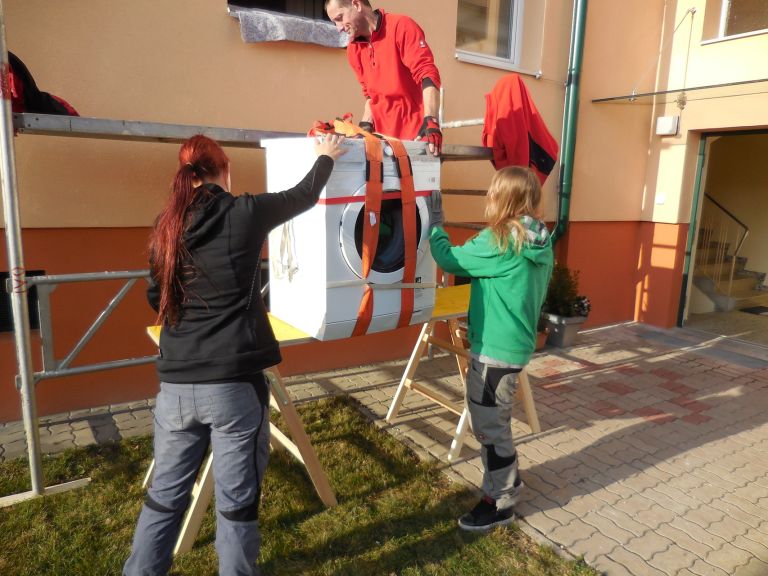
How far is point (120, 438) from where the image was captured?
11.7ft

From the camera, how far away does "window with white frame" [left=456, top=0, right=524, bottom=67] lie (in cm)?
538

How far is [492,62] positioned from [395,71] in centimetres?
245

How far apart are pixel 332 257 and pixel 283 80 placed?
2462 mm

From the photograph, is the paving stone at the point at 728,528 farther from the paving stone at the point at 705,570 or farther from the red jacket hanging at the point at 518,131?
the red jacket hanging at the point at 518,131

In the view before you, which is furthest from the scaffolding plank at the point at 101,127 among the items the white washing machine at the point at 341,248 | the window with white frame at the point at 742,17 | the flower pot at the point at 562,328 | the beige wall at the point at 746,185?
the beige wall at the point at 746,185

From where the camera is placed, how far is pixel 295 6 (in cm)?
470

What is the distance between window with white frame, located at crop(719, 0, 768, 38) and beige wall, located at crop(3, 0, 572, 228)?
3.89m

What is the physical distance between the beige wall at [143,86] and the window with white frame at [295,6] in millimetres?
565

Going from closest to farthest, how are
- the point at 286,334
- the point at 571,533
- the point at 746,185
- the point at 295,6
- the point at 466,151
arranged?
the point at 286,334 → the point at 571,533 → the point at 466,151 → the point at 295,6 → the point at 746,185

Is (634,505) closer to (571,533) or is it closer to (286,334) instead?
(571,533)

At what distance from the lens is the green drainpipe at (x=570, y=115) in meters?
5.66

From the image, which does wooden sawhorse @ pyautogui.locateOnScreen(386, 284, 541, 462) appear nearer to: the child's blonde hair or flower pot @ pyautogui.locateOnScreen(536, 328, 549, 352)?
the child's blonde hair

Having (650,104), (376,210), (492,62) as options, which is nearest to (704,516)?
(376,210)

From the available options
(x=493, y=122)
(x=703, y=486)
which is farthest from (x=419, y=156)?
(x=703, y=486)
